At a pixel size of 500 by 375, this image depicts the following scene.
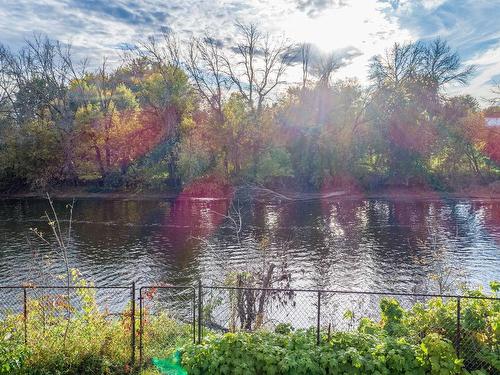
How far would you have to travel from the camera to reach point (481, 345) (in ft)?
26.4

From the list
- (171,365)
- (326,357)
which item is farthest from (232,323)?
(326,357)

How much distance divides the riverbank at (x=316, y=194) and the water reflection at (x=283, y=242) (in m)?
5.25

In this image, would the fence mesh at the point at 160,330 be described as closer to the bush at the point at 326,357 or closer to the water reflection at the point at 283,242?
the bush at the point at 326,357

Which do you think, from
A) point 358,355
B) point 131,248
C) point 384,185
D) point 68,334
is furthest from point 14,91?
point 358,355

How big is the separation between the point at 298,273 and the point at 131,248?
35.2 feet

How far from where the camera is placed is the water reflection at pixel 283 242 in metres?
20.6

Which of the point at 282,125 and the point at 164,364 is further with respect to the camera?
the point at 282,125

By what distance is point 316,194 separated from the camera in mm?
50719

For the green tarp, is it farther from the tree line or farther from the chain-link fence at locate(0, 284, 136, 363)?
the tree line

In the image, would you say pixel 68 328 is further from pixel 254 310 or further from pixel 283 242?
pixel 283 242

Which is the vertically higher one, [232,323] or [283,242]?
[232,323]

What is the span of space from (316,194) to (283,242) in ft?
80.8

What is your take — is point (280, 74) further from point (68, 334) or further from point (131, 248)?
point (68, 334)

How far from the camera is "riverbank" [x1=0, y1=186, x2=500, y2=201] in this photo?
48250 mm
